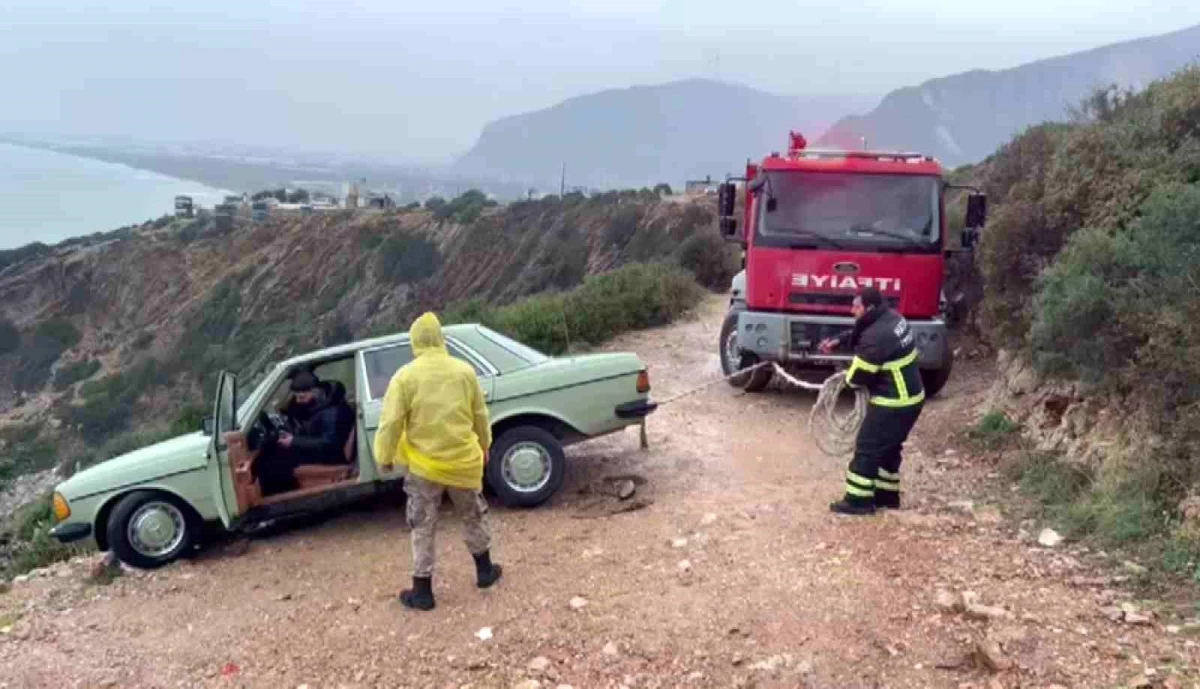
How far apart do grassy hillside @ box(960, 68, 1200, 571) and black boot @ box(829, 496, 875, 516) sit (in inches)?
44.5

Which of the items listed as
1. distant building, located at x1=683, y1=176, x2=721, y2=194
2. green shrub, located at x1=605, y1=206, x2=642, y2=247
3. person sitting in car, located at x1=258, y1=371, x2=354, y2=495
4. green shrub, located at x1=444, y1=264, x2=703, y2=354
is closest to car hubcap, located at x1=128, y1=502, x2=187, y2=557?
person sitting in car, located at x1=258, y1=371, x2=354, y2=495

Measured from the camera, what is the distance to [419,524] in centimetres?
596

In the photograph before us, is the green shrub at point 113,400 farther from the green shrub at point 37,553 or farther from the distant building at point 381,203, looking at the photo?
the green shrub at point 37,553

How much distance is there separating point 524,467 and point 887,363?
2583 mm

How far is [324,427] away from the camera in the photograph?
773cm

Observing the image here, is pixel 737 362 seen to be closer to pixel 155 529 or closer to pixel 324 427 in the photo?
pixel 324 427

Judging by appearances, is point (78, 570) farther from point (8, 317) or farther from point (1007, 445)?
point (8, 317)

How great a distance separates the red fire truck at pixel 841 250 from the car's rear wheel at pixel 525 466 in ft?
11.4

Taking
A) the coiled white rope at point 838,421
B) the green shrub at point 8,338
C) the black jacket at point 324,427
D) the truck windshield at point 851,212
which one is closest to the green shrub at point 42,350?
the green shrub at point 8,338

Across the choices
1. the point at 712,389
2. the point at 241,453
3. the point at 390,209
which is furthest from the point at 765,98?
the point at 390,209

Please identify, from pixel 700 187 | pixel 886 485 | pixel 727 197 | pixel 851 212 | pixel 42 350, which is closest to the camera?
pixel 886 485

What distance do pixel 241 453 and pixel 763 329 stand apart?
17.0 ft

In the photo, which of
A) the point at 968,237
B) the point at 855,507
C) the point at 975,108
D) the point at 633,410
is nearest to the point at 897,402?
the point at 855,507

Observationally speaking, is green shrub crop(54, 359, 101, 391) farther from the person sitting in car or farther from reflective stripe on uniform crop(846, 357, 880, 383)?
reflective stripe on uniform crop(846, 357, 880, 383)
